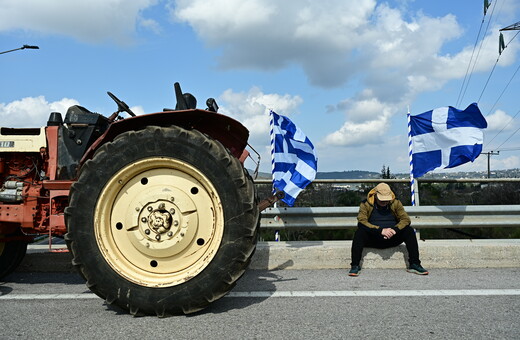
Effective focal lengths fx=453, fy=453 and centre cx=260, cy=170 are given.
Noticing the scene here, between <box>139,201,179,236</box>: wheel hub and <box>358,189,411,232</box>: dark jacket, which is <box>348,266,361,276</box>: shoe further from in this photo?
<box>139,201,179,236</box>: wheel hub

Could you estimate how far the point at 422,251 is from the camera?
4.83 m

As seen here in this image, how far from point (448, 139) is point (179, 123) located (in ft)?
14.9

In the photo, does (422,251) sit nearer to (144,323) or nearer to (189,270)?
(189,270)

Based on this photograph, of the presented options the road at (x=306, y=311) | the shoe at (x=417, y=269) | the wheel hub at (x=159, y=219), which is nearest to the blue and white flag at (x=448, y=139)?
the shoe at (x=417, y=269)

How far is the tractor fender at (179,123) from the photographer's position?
Answer: 3.39 metres

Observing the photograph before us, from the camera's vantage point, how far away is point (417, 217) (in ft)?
18.4

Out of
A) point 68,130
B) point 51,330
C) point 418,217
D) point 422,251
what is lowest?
point 51,330

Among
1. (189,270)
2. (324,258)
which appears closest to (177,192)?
(189,270)

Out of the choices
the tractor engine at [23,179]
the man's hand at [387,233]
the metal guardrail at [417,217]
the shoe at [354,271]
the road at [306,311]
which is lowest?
the road at [306,311]

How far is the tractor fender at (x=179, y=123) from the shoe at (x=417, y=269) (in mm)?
2227

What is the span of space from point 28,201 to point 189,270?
1.69m

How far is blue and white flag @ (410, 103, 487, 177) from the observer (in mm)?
6527

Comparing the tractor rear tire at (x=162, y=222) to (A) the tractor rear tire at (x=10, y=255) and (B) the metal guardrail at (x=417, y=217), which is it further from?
(B) the metal guardrail at (x=417, y=217)

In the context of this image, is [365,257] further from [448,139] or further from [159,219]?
[448,139]
